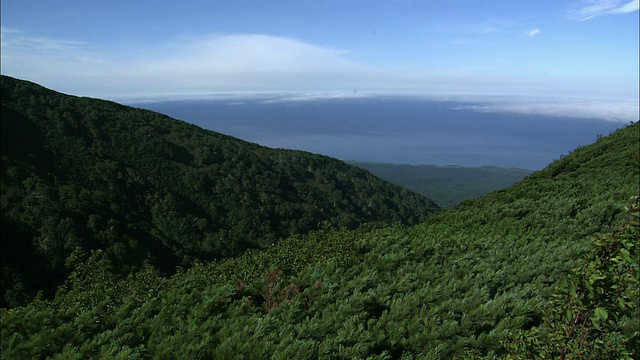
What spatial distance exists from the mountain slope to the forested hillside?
153 feet

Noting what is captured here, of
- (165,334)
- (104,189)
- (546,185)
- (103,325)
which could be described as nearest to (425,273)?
(165,334)

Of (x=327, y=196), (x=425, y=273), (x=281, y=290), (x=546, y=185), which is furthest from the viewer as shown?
(x=327, y=196)

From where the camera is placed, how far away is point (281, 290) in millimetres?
13695

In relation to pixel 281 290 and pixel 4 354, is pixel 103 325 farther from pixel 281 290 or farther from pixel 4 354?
pixel 281 290

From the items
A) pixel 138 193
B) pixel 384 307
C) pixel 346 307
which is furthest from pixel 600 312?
pixel 138 193

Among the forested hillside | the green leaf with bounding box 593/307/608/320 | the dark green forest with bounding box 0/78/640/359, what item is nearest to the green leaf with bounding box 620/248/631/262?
the dark green forest with bounding box 0/78/640/359

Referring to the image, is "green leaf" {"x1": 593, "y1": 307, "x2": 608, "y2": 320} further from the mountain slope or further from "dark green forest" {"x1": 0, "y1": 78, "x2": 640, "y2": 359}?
the mountain slope

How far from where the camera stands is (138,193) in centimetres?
9375

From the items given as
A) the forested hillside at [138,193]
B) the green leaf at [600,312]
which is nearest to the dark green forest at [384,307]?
the green leaf at [600,312]

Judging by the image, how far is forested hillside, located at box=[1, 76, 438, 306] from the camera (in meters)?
70.4

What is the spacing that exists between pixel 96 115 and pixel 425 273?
123 metres

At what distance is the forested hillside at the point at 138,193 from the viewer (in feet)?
231

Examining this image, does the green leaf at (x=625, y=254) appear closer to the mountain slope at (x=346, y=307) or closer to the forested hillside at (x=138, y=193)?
the mountain slope at (x=346, y=307)

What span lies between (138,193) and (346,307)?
9218cm
